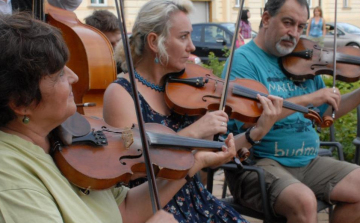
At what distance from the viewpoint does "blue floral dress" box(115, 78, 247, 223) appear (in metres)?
2.04

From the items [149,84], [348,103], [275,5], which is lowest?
[348,103]

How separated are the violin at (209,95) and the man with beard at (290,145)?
90 mm

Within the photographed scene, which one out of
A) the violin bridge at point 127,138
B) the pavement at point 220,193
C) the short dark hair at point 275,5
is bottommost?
the pavement at point 220,193

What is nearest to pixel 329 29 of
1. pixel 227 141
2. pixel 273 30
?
pixel 273 30

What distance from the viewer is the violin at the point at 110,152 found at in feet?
4.81

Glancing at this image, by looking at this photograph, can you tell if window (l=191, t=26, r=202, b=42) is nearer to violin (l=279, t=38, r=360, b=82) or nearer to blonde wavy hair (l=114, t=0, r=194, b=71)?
violin (l=279, t=38, r=360, b=82)

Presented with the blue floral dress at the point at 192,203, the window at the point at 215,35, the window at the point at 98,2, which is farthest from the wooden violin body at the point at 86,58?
the window at the point at 98,2

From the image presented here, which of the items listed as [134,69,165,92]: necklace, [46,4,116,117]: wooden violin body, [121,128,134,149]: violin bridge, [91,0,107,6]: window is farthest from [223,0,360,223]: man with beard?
[91,0,107,6]: window

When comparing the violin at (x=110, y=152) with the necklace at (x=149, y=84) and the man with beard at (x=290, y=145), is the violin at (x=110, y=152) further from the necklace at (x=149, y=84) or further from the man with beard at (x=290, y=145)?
the man with beard at (x=290, y=145)

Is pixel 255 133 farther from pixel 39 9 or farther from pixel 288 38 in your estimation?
pixel 39 9

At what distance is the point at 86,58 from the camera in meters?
2.80

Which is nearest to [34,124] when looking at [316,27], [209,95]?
[209,95]

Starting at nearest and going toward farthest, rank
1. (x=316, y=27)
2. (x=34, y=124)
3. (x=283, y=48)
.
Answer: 1. (x=34, y=124)
2. (x=283, y=48)
3. (x=316, y=27)

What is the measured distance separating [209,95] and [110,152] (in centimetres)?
90
